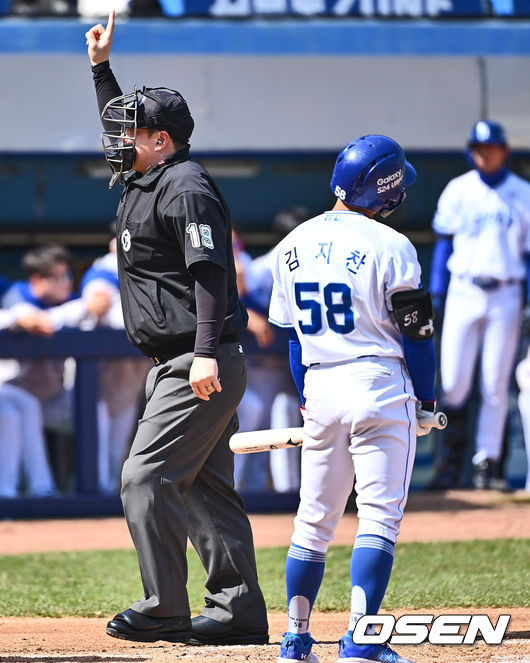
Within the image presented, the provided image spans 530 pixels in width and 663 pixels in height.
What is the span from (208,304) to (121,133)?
0.69m

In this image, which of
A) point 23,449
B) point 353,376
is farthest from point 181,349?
point 23,449

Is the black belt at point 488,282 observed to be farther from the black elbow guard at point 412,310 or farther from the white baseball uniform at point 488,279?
the black elbow guard at point 412,310

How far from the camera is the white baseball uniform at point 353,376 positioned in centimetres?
373

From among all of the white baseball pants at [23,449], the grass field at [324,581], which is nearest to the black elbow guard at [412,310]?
the grass field at [324,581]

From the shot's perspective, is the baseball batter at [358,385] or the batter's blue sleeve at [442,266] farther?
the batter's blue sleeve at [442,266]

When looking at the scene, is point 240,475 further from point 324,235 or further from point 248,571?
point 324,235

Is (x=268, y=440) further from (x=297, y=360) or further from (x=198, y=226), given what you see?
(x=198, y=226)

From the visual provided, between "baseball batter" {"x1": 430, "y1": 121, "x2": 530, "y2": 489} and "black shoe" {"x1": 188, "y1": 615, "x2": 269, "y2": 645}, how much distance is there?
4.33 metres

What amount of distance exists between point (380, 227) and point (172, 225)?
719 millimetres

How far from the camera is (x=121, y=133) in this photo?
4285 mm

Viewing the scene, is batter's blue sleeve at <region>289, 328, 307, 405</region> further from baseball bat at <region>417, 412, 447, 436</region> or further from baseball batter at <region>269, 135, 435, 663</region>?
baseball bat at <region>417, 412, 447, 436</region>

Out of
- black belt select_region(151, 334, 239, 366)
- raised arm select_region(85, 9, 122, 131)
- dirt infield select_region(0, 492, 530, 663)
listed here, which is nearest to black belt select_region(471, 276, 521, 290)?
dirt infield select_region(0, 492, 530, 663)

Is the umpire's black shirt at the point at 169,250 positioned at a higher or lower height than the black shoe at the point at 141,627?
higher

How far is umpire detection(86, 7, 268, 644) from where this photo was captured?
13.4 feet
